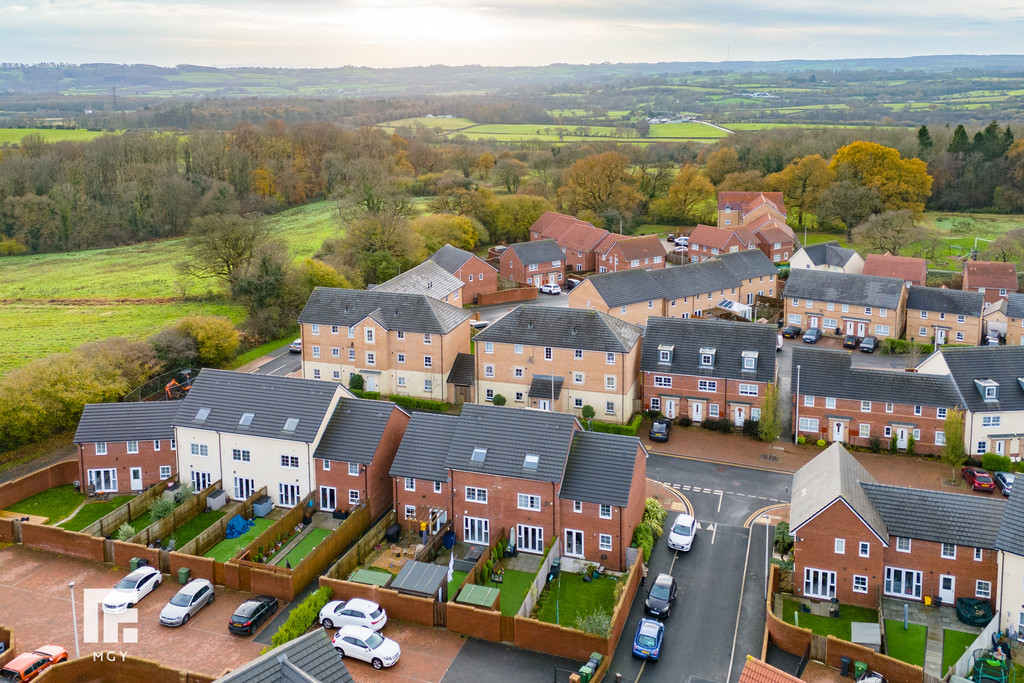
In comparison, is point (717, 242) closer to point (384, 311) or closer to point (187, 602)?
point (384, 311)

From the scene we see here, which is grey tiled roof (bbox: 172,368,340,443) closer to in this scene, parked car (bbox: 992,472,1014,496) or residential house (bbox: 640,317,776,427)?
residential house (bbox: 640,317,776,427)

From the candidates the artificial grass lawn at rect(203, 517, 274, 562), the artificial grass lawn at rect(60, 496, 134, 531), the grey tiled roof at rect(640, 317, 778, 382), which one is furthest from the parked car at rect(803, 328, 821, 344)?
the artificial grass lawn at rect(60, 496, 134, 531)

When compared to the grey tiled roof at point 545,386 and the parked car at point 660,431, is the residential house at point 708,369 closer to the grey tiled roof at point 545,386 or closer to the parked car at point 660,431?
the parked car at point 660,431

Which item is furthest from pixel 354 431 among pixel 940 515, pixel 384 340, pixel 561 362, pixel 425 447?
pixel 940 515

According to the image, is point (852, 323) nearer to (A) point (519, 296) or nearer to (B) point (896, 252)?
(B) point (896, 252)

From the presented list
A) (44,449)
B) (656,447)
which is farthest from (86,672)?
(656,447)

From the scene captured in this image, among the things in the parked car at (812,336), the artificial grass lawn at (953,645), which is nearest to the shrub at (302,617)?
the artificial grass lawn at (953,645)
